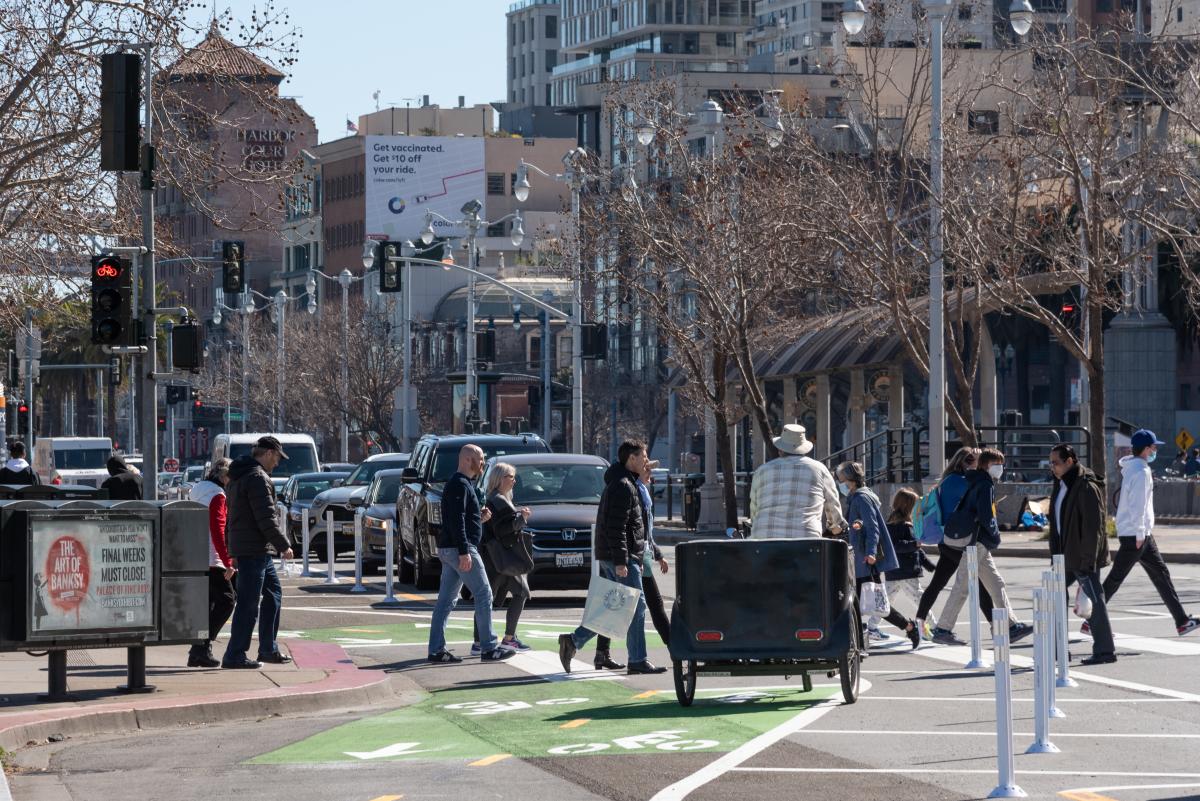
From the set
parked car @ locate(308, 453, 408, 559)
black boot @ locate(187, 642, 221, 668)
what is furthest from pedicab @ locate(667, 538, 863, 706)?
parked car @ locate(308, 453, 408, 559)

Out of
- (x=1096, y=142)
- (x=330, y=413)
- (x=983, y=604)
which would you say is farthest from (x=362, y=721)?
(x=330, y=413)

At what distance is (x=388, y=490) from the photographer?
32719 millimetres

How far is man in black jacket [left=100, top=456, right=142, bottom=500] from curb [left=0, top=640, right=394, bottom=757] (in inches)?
232

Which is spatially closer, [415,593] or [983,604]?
[983,604]

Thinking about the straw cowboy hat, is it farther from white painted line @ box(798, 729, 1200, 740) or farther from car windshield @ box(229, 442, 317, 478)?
car windshield @ box(229, 442, 317, 478)

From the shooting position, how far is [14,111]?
2464 cm

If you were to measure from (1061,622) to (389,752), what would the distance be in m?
4.90

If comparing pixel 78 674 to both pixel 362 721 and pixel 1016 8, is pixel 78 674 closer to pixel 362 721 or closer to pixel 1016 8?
pixel 362 721

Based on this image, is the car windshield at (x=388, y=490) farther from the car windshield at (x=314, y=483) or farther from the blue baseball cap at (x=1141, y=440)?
the blue baseball cap at (x=1141, y=440)

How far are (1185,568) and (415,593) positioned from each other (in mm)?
11338

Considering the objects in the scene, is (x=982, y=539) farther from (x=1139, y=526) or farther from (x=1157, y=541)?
(x=1157, y=541)

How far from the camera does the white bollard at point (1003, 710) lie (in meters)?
9.80

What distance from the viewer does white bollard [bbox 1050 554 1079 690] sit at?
1390 cm

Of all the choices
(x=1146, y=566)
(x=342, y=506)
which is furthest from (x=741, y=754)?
(x=342, y=506)
